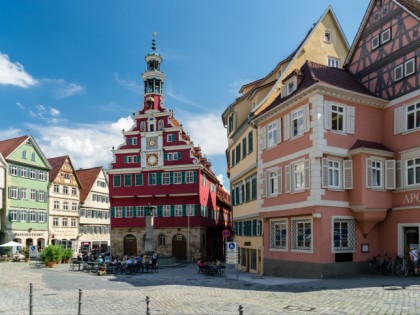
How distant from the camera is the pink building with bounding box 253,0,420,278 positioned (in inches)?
912

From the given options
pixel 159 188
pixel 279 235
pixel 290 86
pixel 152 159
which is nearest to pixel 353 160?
pixel 290 86

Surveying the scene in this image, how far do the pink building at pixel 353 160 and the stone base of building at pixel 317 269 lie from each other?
0.05 m

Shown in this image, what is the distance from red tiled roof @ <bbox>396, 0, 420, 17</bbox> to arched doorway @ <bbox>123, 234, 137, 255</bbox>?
3927cm

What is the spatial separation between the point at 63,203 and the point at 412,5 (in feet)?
170

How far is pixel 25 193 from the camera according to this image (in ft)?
186

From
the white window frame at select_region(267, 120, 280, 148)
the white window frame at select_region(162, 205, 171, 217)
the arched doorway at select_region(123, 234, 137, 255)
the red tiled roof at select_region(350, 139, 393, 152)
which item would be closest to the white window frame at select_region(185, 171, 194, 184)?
the white window frame at select_region(162, 205, 171, 217)

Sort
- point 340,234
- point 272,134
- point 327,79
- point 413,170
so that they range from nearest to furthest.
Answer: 1. point 340,234
2. point 413,170
3. point 327,79
4. point 272,134

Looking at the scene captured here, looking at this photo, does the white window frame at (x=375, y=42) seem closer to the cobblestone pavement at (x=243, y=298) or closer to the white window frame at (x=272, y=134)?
the white window frame at (x=272, y=134)

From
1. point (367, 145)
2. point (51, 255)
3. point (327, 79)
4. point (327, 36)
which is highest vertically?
point (327, 36)

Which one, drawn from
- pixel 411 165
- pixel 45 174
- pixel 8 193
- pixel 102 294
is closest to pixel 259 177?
pixel 411 165

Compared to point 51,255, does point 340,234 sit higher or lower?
higher

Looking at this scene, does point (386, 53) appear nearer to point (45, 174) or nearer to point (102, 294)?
point (102, 294)

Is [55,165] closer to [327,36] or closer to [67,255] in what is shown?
[67,255]

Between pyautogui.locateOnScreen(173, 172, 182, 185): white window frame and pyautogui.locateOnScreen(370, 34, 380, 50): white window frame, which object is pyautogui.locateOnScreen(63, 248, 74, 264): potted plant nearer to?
pyautogui.locateOnScreen(173, 172, 182, 185): white window frame
